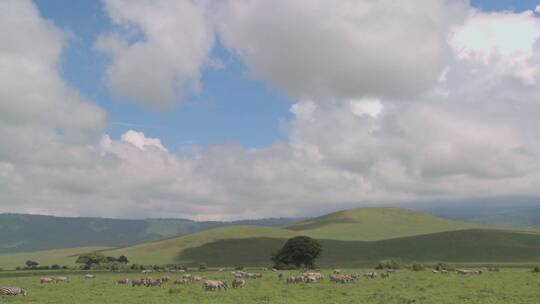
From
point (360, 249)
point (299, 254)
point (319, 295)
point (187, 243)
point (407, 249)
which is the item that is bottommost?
point (319, 295)

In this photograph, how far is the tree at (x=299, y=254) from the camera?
9188 centimetres

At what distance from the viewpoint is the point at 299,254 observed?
9200 cm

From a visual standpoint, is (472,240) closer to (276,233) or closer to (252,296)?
(276,233)

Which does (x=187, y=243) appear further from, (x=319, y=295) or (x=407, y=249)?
(x=319, y=295)

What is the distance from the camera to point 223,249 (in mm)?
161375

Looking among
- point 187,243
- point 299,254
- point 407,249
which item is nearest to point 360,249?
point 407,249

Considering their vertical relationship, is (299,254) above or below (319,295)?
above

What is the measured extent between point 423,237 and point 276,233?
55126 millimetres

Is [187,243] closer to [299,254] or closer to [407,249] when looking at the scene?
[407,249]

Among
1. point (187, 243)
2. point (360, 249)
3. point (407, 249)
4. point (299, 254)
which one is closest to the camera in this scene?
point (299, 254)

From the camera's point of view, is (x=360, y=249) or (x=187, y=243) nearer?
(x=360, y=249)

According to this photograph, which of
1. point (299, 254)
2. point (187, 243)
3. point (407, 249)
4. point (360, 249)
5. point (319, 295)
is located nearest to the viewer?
point (319, 295)

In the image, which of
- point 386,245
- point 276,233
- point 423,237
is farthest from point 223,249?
point 423,237

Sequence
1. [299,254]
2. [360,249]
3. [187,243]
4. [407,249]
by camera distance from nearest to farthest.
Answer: [299,254] < [407,249] < [360,249] < [187,243]
